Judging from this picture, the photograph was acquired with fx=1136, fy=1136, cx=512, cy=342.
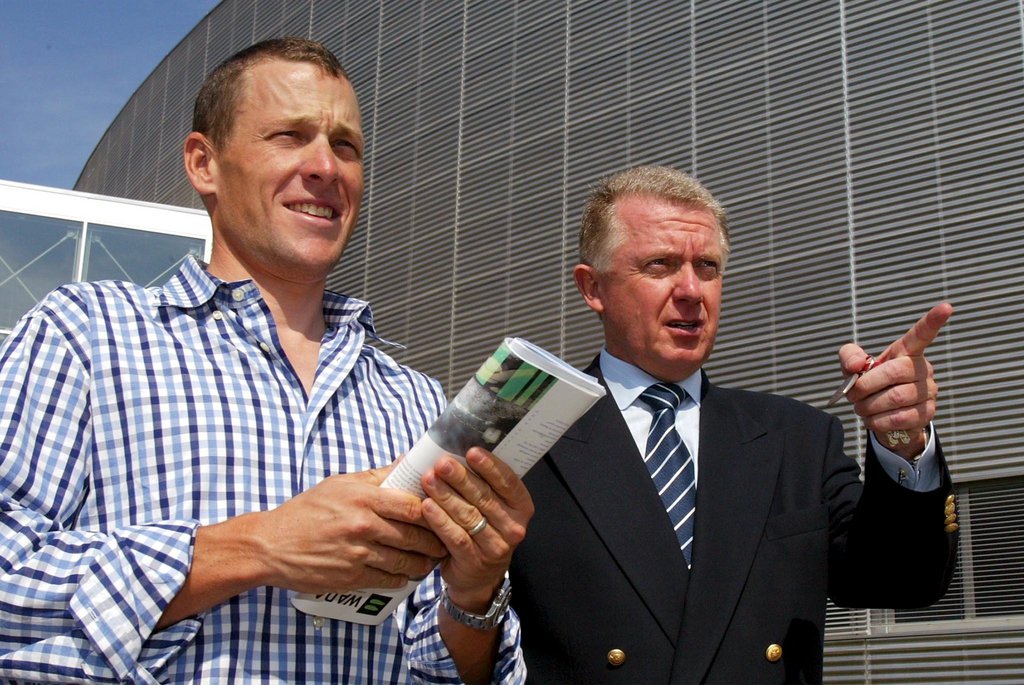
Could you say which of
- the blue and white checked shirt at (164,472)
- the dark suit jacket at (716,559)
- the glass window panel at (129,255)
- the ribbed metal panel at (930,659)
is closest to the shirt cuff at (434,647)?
the blue and white checked shirt at (164,472)

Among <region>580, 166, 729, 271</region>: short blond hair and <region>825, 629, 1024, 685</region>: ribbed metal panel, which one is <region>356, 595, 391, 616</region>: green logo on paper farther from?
<region>825, 629, 1024, 685</region>: ribbed metal panel

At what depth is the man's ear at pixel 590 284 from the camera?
11.6 feet

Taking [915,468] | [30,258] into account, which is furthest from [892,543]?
[30,258]

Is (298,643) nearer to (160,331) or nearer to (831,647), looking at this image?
(160,331)

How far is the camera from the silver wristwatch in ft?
6.98

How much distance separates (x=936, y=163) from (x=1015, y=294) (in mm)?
1359

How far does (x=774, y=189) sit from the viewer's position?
Answer: 34.6 feet

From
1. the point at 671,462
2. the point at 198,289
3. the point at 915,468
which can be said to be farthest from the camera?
the point at 671,462

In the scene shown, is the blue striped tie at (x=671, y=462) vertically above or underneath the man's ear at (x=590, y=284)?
underneath

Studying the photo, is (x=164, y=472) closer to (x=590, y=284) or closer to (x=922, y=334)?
(x=922, y=334)

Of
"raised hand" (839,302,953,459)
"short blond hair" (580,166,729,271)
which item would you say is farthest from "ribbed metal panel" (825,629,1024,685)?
"raised hand" (839,302,953,459)

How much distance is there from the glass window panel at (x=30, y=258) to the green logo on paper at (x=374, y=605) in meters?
11.0

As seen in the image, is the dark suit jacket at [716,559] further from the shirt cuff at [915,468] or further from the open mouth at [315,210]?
the open mouth at [315,210]

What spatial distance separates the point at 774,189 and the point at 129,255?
23.2 feet
